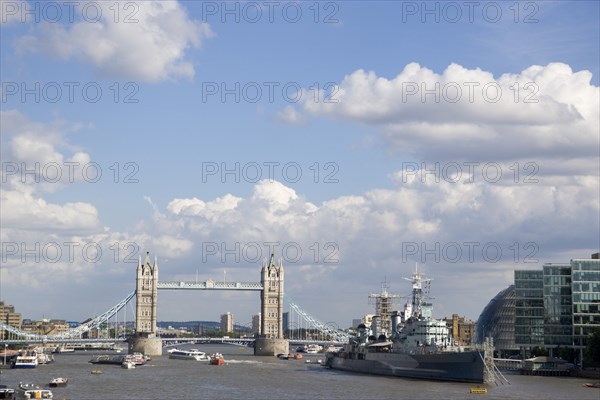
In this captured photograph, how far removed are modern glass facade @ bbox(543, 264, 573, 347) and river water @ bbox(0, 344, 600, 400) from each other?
19688 mm

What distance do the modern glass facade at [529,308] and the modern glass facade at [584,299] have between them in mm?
7197

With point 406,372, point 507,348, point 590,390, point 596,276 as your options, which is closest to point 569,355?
point 596,276

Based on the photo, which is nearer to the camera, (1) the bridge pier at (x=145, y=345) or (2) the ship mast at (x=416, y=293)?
(2) the ship mast at (x=416, y=293)

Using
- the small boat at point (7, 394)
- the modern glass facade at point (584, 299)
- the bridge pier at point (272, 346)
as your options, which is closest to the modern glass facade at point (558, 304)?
the modern glass facade at point (584, 299)

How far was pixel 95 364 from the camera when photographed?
151 metres

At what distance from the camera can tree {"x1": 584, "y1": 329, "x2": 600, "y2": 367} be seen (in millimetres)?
116250

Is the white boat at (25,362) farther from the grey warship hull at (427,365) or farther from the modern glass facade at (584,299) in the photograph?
the modern glass facade at (584,299)

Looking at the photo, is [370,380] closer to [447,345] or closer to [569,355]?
[447,345]

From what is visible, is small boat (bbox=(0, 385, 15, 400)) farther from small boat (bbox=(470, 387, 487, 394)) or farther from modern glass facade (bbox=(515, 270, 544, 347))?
modern glass facade (bbox=(515, 270, 544, 347))

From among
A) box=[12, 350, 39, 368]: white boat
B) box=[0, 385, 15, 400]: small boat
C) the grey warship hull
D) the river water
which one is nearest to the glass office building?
the river water

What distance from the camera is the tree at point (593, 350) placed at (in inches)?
4577

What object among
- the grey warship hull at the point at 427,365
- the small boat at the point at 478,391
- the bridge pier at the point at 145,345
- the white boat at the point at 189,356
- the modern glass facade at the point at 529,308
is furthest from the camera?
the bridge pier at the point at 145,345

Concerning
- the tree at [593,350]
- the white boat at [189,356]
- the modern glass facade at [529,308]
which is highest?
the modern glass facade at [529,308]

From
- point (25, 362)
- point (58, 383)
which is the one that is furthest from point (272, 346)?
point (58, 383)
